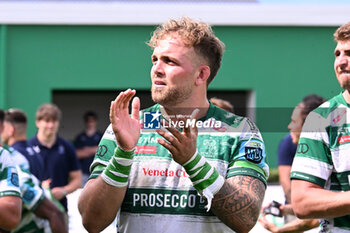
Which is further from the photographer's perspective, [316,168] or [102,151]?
[316,168]

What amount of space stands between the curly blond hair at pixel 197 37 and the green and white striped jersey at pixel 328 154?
580 millimetres

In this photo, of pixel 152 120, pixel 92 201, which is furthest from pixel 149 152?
pixel 92 201

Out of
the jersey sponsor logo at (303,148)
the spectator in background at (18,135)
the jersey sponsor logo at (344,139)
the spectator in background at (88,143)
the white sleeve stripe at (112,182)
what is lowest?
the white sleeve stripe at (112,182)

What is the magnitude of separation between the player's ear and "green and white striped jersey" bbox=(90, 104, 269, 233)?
0.25m

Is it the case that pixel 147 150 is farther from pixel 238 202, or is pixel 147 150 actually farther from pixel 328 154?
pixel 328 154

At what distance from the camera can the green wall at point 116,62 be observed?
15938 mm

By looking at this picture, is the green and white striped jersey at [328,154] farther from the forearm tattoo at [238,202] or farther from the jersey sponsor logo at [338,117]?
the forearm tattoo at [238,202]

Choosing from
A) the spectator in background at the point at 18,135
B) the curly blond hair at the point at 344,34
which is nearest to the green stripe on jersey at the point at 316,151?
the curly blond hair at the point at 344,34

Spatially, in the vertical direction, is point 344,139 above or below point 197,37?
below

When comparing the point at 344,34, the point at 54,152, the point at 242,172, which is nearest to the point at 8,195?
the point at 242,172

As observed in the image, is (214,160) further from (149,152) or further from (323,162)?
Answer: (323,162)

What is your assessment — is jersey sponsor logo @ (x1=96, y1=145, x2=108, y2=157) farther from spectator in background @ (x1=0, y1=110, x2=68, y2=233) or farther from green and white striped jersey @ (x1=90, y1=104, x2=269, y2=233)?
spectator in background @ (x1=0, y1=110, x2=68, y2=233)

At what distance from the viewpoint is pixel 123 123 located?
8.96ft

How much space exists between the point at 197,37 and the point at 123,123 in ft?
2.08
